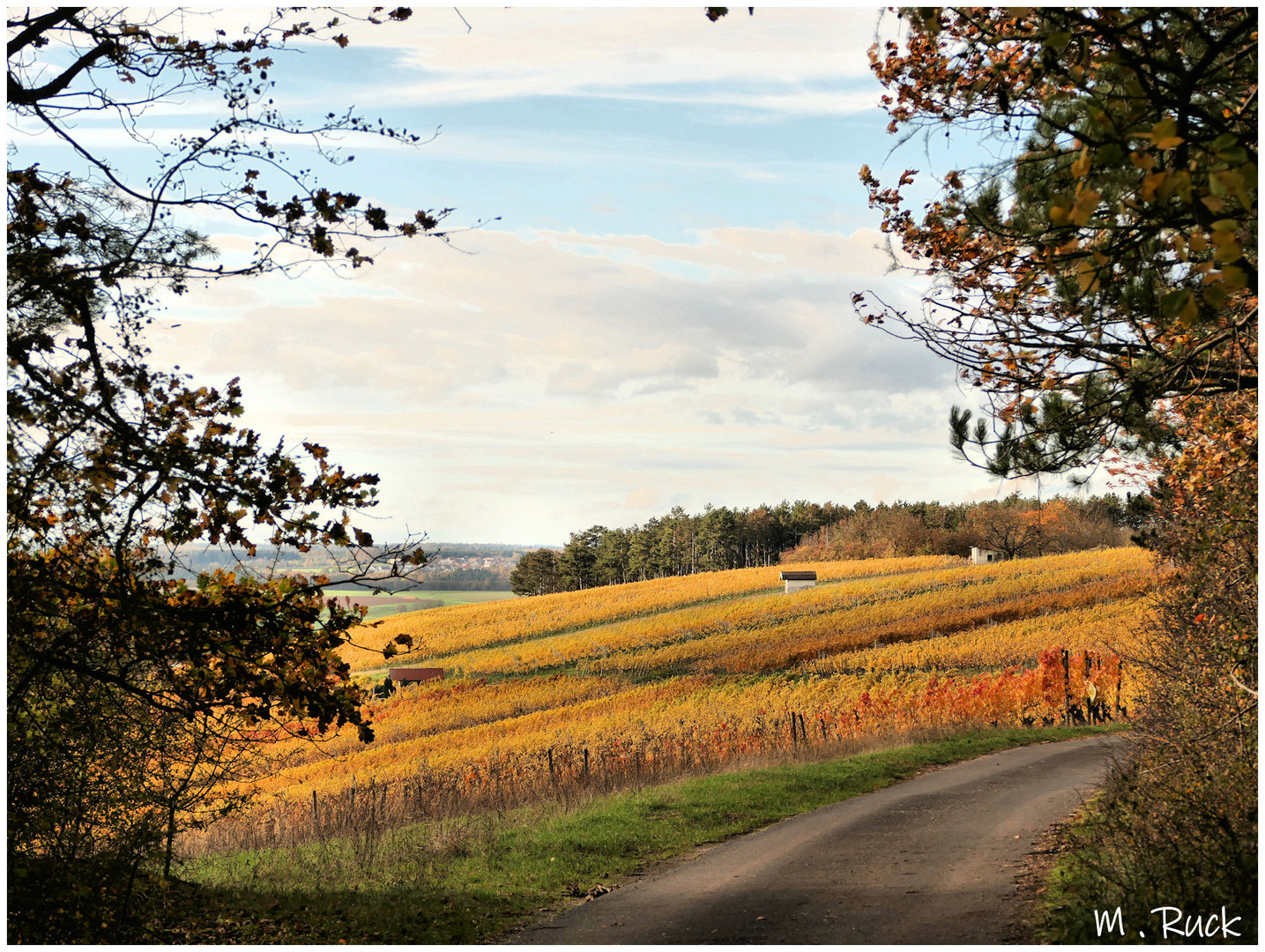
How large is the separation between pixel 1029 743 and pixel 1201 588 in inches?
374

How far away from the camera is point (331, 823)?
45.1 feet

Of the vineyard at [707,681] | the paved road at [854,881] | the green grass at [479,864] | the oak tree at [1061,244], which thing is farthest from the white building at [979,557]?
the oak tree at [1061,244]

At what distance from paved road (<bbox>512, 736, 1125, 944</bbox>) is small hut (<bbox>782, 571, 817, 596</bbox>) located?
140 feet

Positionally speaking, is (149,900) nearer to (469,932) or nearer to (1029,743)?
(469,932)

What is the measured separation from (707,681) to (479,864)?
23669 mm

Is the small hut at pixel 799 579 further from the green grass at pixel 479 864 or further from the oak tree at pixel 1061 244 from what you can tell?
the oak tree at pixel 1061 244

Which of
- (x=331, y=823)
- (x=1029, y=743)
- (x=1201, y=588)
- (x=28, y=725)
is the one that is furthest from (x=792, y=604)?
(x=28, y=725)

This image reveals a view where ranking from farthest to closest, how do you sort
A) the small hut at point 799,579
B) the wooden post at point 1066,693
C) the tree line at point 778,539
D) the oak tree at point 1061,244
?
the tree line at point 778,539, the small hut at point 799,579, the wooden post at point 1066,693, the oak tree at point 1061,244

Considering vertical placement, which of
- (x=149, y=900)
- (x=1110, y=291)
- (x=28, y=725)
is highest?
(x=1110, y=291)

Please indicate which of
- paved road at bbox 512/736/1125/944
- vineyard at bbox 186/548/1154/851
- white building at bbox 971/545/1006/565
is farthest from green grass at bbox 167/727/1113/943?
white building at bbox 971/545/1006/565

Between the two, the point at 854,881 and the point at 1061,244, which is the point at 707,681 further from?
the point at 1061,244

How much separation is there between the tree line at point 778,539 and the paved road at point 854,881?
71412 millimetres

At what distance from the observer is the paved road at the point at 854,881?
7.02 meters

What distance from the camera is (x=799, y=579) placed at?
5581 cm
